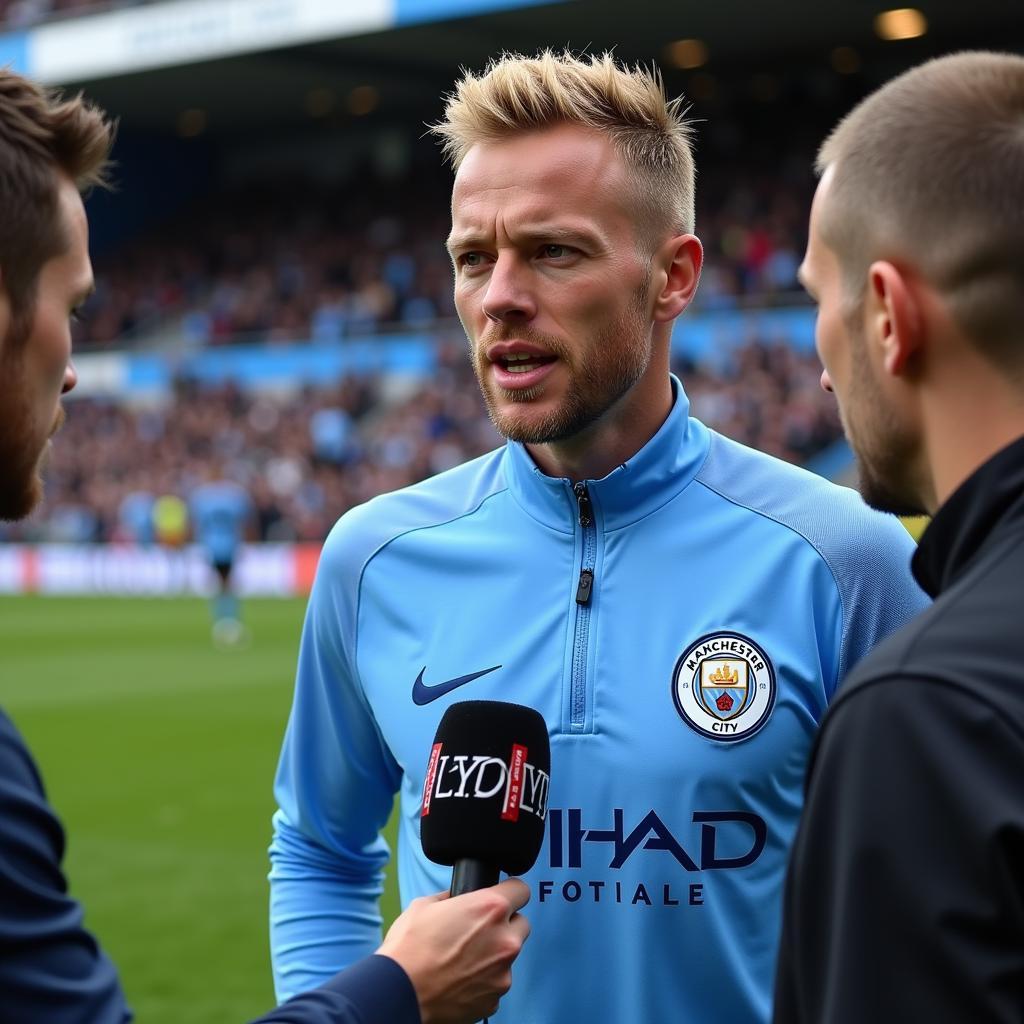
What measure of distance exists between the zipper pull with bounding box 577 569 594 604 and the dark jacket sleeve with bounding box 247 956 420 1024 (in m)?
0.81

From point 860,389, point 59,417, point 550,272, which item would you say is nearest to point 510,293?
Answer: point 550,272

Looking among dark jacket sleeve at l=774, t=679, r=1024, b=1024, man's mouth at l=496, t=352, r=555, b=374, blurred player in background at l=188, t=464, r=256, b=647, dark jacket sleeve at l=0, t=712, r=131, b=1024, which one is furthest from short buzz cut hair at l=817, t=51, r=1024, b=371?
blurred player in background at l=188, t=464, r=256, b=647

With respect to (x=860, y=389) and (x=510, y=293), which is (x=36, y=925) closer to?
(x=860, y=389)

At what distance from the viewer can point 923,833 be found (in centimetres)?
132

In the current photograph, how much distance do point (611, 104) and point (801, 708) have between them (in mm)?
1104

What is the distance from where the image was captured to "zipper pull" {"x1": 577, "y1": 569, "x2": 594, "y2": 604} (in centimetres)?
252

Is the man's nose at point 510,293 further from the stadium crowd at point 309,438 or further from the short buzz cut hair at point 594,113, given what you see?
the stadium crowd at point 309,438

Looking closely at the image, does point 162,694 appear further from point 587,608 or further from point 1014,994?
point 1014,994

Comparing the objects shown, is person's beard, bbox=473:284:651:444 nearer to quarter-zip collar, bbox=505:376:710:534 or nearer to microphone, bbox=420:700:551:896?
quarter-zip collar, bbox=505:376:710:534

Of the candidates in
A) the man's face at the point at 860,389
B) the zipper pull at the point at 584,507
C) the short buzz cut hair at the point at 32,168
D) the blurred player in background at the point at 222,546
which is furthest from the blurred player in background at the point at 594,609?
the blurred player in background at the point at 222,546

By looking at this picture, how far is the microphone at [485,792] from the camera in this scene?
204 centimetres

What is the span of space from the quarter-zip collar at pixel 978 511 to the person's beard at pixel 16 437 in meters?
1.10

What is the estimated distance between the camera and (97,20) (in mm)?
30531

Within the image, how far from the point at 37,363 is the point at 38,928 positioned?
0.70 metres
